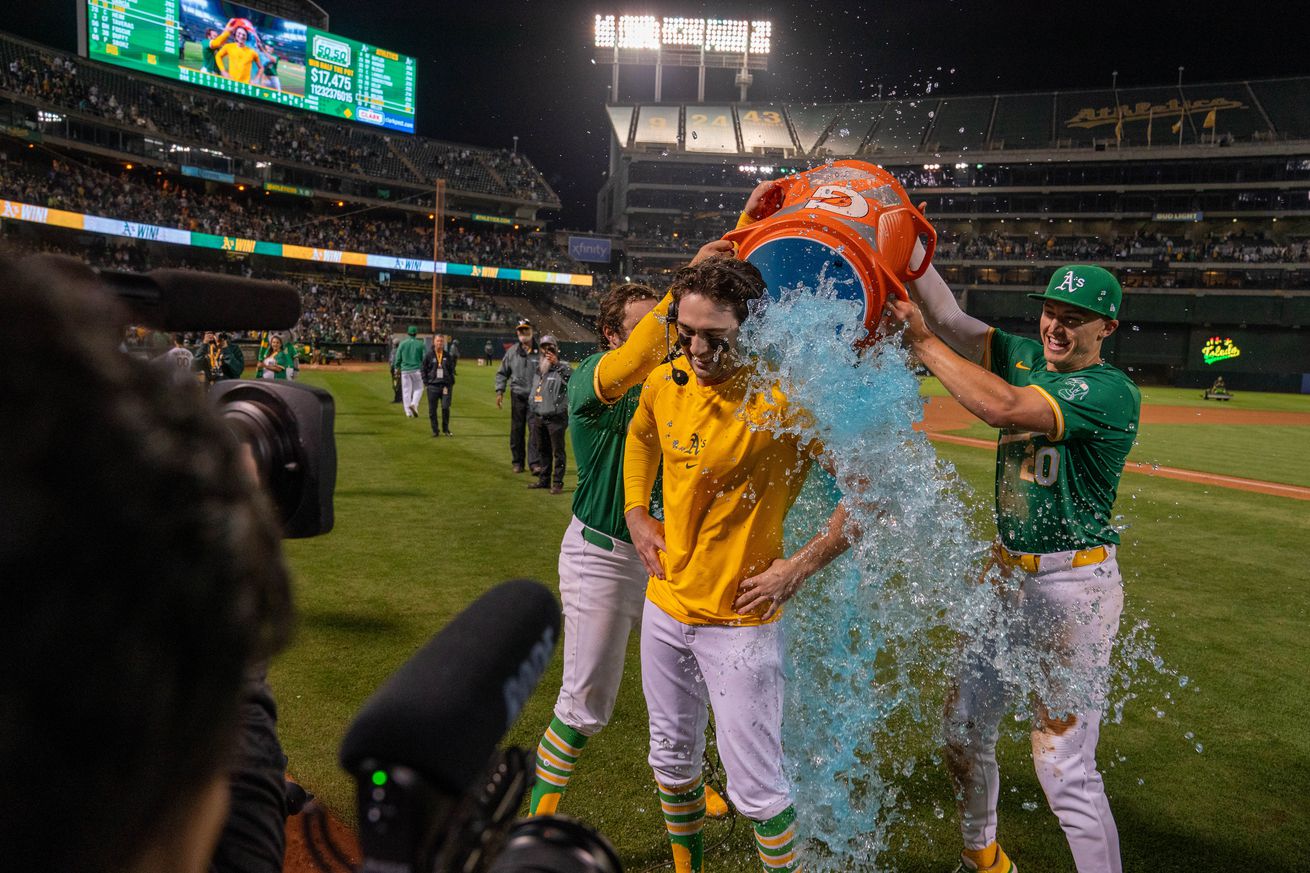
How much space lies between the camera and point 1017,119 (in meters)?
58.8

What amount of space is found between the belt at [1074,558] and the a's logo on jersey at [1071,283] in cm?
103

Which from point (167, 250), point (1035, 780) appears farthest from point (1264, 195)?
point (167, 250)

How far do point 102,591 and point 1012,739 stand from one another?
5.07m

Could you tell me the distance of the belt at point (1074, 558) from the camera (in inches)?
129

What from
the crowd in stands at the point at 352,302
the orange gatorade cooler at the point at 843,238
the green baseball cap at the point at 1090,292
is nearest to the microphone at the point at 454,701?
the orange gatorade cooler at the point at 843,238

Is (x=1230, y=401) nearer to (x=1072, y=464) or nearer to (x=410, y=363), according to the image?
(x=410, y=363)

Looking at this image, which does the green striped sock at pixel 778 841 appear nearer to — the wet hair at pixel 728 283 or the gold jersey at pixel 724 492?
the gold jersey at pixel 724 492

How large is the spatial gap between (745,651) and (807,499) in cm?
84

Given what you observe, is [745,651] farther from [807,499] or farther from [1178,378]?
[1178,378]

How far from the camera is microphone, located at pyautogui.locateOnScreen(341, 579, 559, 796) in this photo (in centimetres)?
67

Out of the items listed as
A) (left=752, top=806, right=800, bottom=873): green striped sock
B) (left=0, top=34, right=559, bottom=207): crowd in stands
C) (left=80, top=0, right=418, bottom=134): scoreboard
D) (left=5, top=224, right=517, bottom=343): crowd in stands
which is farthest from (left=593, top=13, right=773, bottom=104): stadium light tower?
(left=752, top=806, right=800, bottom=873): green striped sock

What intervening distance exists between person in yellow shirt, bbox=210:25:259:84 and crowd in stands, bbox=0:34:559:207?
4.31 metres

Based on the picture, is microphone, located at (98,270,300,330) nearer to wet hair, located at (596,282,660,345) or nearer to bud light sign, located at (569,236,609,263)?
wet hair, located at (596,282,660,345)

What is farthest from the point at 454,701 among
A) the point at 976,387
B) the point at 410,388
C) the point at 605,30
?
the point at 605,30
